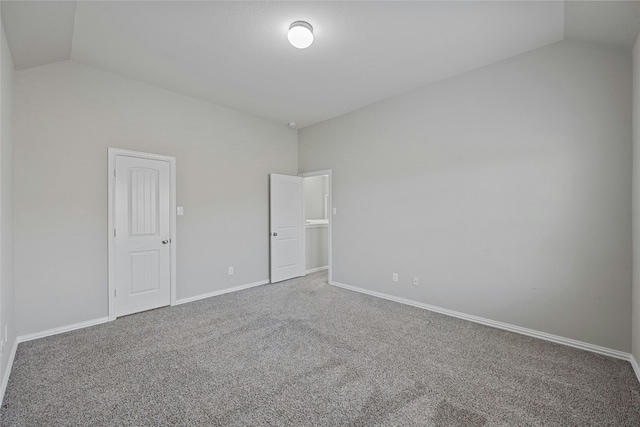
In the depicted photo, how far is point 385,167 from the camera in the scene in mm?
4051

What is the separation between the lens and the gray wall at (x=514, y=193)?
8.07ft

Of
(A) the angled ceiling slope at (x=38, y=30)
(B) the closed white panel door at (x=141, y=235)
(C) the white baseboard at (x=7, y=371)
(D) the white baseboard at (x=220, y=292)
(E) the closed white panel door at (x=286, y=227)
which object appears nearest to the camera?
(C) the white baseboard at (x=7, y=371)

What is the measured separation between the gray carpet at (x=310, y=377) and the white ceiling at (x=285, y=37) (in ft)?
8.87

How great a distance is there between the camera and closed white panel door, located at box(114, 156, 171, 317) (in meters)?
3.32

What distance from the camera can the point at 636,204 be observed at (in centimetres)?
221

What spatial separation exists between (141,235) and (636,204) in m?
4.92

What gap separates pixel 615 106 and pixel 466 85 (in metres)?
1.33

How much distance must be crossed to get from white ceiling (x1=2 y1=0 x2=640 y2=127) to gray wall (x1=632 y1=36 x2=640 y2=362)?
33 centimetres

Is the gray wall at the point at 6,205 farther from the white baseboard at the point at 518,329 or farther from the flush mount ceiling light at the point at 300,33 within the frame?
the white baseboard at the point at 518,329

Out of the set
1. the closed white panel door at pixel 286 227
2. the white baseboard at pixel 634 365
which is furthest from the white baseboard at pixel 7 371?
the white baseboard at pixel 634 365

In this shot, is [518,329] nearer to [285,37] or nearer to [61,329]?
[285,37]

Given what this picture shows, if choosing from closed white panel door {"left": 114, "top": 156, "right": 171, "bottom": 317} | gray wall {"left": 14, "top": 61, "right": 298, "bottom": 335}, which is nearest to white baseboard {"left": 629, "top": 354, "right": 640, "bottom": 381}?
gray wall {"left": 14, "top": 61, "right": 298, "bottom": 335}

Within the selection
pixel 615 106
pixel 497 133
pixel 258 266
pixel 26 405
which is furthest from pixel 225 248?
pixel 615 106

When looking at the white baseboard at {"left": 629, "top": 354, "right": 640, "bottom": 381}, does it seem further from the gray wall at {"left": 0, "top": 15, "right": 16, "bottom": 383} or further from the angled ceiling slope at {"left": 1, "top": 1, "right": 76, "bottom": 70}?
the angled ceiling slope at {"left": 1, "top": 1, "right": 76, "bottom": 70}
